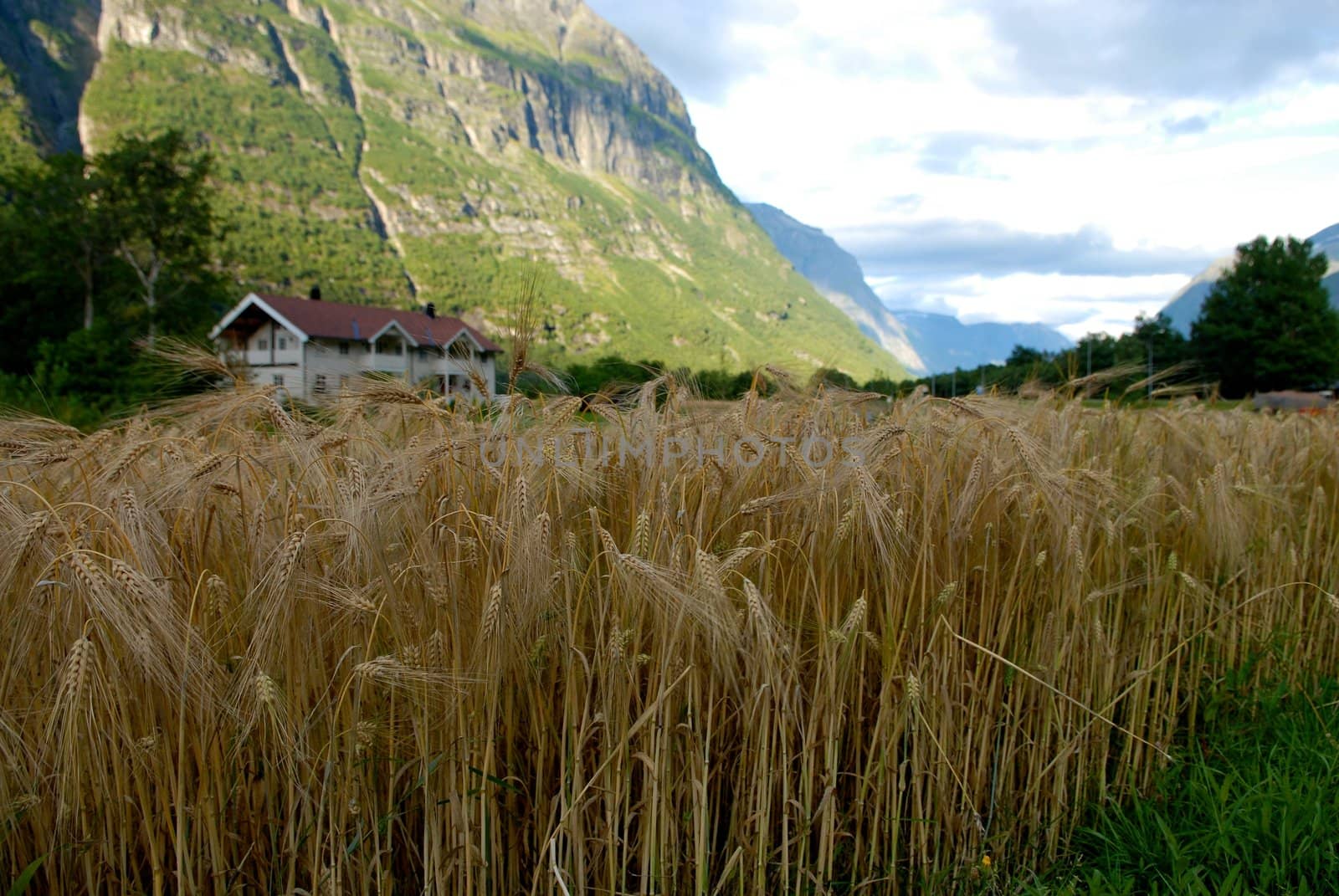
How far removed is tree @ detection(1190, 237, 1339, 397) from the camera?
39875 mm

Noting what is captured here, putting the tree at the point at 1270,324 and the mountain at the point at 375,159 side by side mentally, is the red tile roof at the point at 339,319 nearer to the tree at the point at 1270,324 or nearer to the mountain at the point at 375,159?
the mountain at the point at 375,159

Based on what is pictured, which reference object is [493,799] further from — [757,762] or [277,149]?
[277,149]

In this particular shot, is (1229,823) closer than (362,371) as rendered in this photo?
Yes

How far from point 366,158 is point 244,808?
12513cm

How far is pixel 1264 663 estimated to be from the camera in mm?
3021

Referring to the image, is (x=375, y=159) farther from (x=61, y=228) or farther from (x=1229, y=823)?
(x=1229, y=823)

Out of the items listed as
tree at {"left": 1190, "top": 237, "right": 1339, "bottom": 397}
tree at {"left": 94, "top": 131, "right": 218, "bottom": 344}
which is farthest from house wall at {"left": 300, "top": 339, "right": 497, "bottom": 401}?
tree at {"left": 1190, "top": 237, "right": 1339, "bottom": 397}

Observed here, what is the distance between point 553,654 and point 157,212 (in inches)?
1514

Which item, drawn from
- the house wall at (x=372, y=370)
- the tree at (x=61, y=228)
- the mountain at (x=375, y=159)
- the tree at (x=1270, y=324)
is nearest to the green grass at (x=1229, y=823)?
the house wall at (x=372, y=370)

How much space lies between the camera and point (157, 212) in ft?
105

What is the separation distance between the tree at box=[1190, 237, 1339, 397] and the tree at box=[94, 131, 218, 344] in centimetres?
4946

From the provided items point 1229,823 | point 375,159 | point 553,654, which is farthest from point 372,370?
point 375,159

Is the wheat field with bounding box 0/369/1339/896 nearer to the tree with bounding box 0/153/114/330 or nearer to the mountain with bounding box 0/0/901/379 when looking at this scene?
the tree with bounding box 0/153/114/330

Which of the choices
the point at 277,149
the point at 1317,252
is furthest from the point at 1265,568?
the point at 277,149
